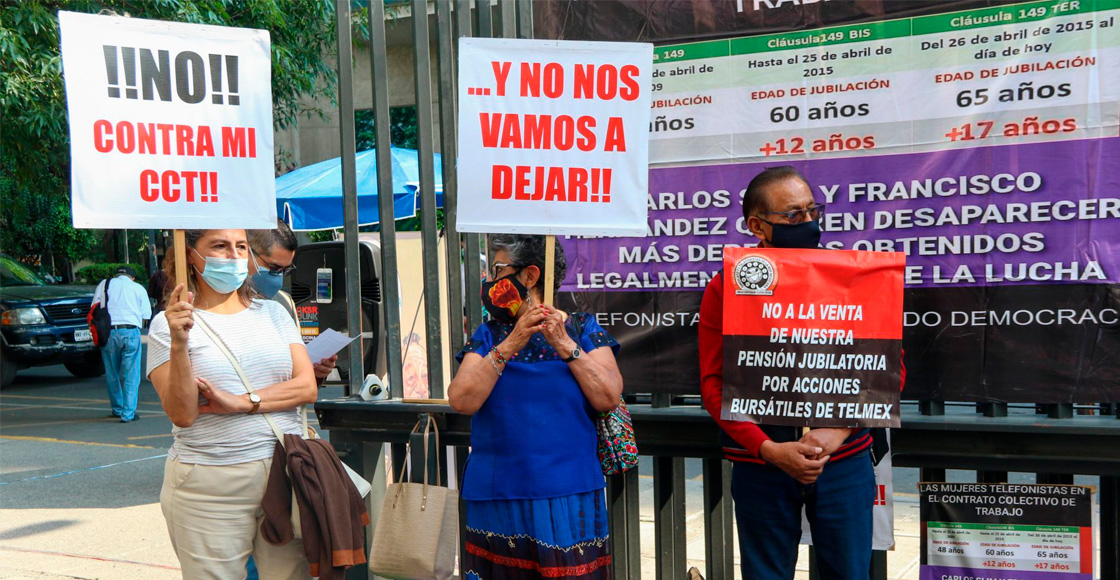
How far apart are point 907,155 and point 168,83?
102 inches

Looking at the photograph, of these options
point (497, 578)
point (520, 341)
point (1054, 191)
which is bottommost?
point (497, 578)

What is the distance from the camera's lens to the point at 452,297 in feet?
14.1

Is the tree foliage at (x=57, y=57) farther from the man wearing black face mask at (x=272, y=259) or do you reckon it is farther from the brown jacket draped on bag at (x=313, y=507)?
the brown jacket draped on bag at (x=313, y=507)

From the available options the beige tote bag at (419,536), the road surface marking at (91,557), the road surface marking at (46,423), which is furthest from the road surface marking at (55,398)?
the beige tote bag at (419,536)

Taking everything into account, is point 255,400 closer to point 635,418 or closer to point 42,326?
point 635,418

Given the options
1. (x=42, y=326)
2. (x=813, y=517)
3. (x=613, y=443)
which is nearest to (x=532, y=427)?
(x=613, y=443)

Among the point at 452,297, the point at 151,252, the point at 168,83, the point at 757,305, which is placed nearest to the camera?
the point at 757,305

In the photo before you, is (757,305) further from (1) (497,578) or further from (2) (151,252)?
(2) (151,252)

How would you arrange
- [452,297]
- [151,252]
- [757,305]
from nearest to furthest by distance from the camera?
1. [757,305]
2. [452,297]
3. [151,252]

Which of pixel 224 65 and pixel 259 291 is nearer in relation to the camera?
pixel 224 65

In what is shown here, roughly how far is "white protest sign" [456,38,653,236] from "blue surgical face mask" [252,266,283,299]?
3.84ft

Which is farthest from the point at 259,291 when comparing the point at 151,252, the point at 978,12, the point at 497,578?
the point at 151,252

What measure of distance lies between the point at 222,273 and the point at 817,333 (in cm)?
201

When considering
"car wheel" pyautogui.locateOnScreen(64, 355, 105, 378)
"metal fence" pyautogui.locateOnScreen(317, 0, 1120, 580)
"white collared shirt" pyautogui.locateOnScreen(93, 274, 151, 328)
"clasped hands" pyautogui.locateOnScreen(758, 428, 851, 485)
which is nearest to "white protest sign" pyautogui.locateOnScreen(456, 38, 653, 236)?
"metal fence" pyautogui.locateOnScreen(317, 0, 1120, 580)
